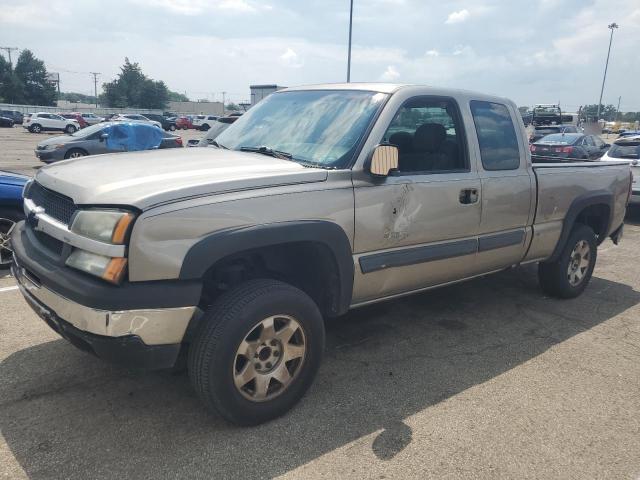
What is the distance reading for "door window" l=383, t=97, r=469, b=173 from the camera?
363cm

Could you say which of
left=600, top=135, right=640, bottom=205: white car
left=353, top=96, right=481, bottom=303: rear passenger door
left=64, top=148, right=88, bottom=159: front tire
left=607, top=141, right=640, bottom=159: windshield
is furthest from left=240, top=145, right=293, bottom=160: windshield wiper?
left=64, top=148, right=88, bottom=159: front tire

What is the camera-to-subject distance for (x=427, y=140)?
12.4ft

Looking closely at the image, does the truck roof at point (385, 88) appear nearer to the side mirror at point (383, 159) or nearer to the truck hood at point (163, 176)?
the side mirror at point (383, 159)

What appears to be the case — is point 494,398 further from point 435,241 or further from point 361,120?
point 361,120

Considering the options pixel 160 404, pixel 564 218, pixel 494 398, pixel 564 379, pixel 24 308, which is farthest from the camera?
pixel 564 218

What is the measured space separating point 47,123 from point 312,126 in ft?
142

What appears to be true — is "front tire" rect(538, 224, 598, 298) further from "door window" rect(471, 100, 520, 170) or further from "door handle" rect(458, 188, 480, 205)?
"door handle" rect(458, 188, 480, 205)

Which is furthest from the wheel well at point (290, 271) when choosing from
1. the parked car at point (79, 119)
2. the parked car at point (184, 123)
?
the parked car at point (184, 123)

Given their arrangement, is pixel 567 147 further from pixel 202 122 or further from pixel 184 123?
pixel 184 123

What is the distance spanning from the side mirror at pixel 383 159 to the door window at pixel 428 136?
40 cm

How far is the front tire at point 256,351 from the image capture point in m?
2.65

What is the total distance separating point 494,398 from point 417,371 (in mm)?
543

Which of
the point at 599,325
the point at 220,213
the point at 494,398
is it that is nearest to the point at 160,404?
the point at 220,213

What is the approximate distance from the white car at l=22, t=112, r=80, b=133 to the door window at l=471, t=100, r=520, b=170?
4284cm
